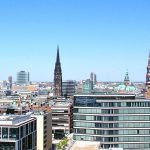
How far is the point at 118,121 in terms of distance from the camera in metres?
140

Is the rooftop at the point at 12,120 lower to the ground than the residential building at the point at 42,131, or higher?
higher

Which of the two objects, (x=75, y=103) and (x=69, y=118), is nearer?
(x=75, y=103)

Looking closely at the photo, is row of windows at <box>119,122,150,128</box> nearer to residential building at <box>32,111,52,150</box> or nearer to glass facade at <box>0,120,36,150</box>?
residential building at <box>32,111,52,150</box>

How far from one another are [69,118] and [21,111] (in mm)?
23219

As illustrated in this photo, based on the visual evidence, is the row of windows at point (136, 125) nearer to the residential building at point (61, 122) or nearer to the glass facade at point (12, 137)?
the glass facade at point (12, 137)

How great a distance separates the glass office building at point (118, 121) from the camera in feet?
456

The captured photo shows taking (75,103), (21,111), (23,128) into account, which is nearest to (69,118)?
(21,111)

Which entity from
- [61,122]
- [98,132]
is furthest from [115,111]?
[61,122]

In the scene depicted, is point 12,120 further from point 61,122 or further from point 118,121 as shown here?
point 61,122

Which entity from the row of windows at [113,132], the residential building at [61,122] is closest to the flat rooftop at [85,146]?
the row of windows at [113,132]

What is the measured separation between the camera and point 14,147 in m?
114

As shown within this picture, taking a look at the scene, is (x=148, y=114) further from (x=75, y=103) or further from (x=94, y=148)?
(x=94, y=148)

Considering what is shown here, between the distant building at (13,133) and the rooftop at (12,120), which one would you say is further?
the rooftop at (12,120)

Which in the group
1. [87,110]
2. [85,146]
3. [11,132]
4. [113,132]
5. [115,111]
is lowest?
[85,146]
